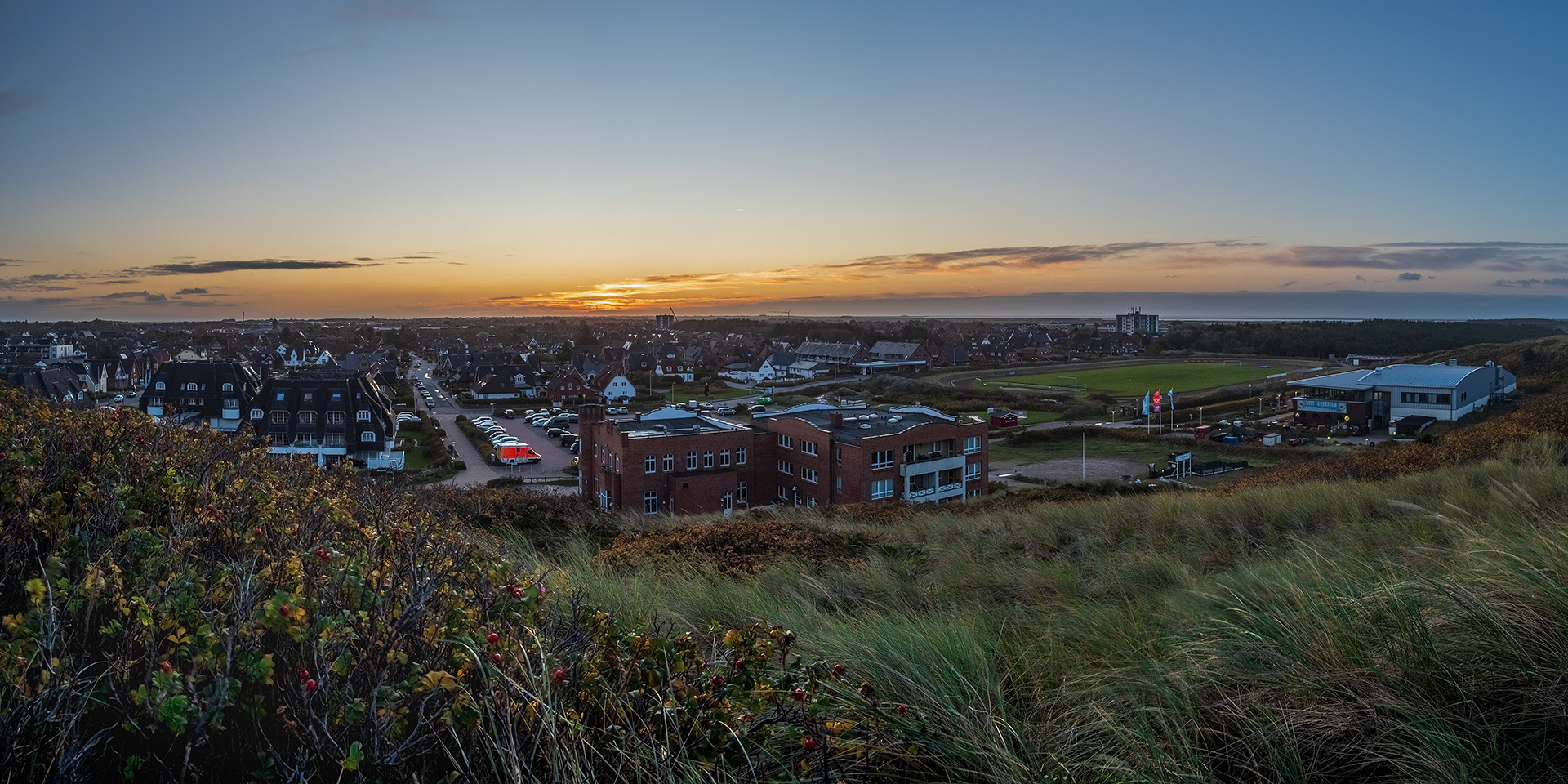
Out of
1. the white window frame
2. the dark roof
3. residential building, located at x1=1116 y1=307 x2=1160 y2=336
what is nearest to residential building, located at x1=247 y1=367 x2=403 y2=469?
the dark roof

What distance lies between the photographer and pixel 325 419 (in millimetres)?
33812

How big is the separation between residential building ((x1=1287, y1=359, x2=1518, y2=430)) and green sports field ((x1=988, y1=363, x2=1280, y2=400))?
44.5ft

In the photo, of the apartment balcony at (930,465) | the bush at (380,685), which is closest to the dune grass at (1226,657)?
the bush at (380,685)

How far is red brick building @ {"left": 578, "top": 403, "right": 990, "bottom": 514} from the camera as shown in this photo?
2755cm

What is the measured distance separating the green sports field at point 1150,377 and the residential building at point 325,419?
54.4m

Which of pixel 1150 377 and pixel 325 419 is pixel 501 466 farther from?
pixel 1150 377

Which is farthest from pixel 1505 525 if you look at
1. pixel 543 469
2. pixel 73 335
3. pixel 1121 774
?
pixel 73 335

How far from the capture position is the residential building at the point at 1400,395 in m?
46.1

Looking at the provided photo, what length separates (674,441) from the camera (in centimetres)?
2792

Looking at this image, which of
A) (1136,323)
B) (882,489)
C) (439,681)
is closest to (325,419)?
(882,489)

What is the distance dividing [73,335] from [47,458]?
4553 inches

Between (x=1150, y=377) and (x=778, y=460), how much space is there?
199 ft

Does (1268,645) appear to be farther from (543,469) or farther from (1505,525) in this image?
(543,469)

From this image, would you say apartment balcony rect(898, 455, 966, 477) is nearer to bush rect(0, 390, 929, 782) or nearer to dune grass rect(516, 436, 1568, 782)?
dune grass rect(516, 436, 1568, 782)
